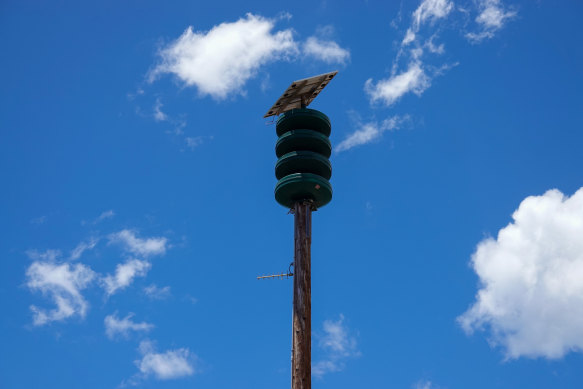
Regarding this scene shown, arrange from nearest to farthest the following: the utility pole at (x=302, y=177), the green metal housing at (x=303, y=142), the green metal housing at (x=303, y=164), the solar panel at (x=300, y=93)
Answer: the utility pole at (x=302, y=177) < the green metal housing at (x=303, y=164) < the green metal housing at (x=303, y=142) < the solar panel at (x=300, y=93)

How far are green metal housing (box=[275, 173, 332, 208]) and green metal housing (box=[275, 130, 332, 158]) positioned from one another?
1.21 meters

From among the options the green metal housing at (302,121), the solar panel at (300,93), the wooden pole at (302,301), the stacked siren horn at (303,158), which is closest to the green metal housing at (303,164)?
the stacked siren horn at (303,158)

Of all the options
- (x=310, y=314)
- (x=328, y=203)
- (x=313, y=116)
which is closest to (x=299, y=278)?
(x=310, y=314)

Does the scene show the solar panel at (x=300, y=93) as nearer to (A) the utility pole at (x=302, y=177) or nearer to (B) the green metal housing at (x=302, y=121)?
(A) the utility pole at (x=302, y=177)

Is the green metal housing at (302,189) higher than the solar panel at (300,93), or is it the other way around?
the solar panel at (300,93)

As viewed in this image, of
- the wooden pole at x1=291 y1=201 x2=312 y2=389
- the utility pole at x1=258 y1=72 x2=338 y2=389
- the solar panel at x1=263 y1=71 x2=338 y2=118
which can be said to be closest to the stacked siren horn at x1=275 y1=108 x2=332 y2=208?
the utility pole at x1=258 y1=72 x2=338 y2=389

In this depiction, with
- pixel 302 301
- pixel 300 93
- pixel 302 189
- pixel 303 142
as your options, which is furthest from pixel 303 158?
pixel 302 301

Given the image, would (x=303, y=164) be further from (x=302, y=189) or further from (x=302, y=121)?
(x=302, y=121)

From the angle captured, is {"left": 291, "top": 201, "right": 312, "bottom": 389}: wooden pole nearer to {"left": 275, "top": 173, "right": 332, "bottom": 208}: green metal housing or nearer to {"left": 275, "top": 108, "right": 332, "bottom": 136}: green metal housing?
{"left": 275, "top": 173, "right": 332, "bottom": 208}: green metal housing

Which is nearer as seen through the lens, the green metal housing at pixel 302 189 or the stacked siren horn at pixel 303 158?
the green metal housing at pixel 302 189

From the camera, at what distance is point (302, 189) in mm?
17219

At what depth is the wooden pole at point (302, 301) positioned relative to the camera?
1477cm

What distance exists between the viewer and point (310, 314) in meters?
15.7

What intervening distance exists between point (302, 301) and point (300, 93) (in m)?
7.40
